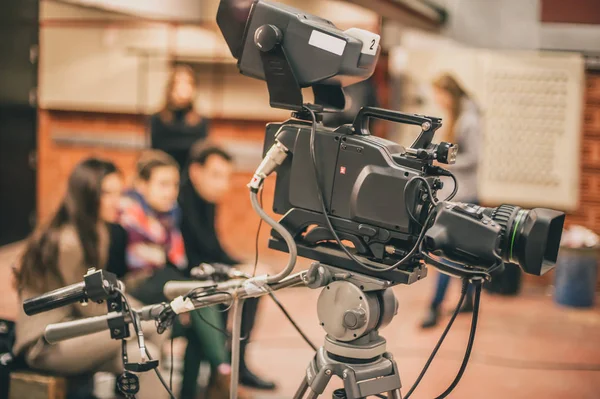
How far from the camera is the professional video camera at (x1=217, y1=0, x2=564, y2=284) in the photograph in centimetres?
142

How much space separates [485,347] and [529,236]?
2680mm

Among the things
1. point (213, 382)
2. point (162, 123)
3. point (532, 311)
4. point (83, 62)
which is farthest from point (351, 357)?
point (83, 62)

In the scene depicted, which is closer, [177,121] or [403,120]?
[403,120]

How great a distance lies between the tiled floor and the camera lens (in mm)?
1522

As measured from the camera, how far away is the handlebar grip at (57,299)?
1.62m

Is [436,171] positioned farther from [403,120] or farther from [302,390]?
[302,390]

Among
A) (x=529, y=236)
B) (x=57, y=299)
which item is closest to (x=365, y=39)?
(x=529, y=236)

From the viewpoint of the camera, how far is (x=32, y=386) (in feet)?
7.98

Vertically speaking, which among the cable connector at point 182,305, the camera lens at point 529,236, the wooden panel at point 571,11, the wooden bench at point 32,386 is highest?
the wooden panel at point 571,11

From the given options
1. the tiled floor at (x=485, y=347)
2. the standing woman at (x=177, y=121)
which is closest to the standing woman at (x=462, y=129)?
the tiled floor at (x=485, y=347)

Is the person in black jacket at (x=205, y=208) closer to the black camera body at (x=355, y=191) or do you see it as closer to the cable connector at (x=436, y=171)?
the black camera body at (x=355, y=191)

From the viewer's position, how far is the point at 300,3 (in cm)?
489

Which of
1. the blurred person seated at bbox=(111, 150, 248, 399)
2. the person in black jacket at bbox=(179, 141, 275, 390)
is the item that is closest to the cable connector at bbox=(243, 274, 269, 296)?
the blurred person seated at bbox=(111, 150, 248, 399)

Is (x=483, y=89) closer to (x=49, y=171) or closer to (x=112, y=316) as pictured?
(x=49, y=171)
